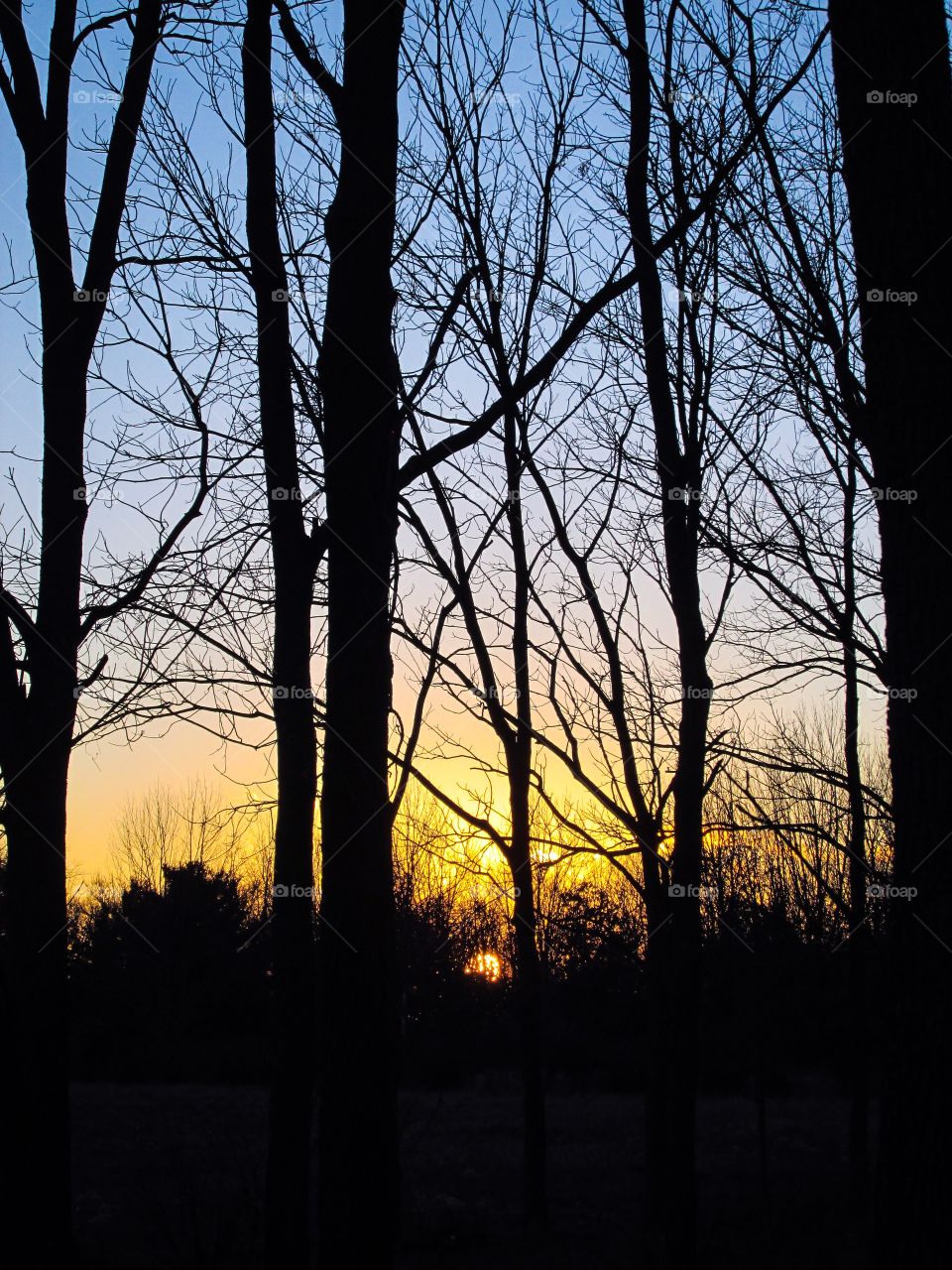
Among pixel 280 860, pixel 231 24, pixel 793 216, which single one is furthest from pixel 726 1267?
pixel 231 24

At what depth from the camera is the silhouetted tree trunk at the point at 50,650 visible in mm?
5965

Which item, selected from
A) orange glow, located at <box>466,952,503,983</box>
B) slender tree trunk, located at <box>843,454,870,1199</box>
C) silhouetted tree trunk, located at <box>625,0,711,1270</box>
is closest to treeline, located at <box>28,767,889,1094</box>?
orange glow, located at <box>466,952,503,983</box>

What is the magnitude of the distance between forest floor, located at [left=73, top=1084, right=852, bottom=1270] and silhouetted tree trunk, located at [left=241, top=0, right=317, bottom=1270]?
0.79m

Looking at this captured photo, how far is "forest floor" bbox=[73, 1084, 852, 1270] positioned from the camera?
10406 mm

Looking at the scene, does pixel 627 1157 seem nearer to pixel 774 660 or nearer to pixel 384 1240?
pixel 774 660

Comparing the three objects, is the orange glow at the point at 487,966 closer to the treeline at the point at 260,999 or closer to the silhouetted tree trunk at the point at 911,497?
the treeline at the point at 260,999

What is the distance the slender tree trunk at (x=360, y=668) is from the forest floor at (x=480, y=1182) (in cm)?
262

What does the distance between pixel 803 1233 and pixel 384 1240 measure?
1089cm

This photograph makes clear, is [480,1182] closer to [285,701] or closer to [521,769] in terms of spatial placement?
[521,769]
